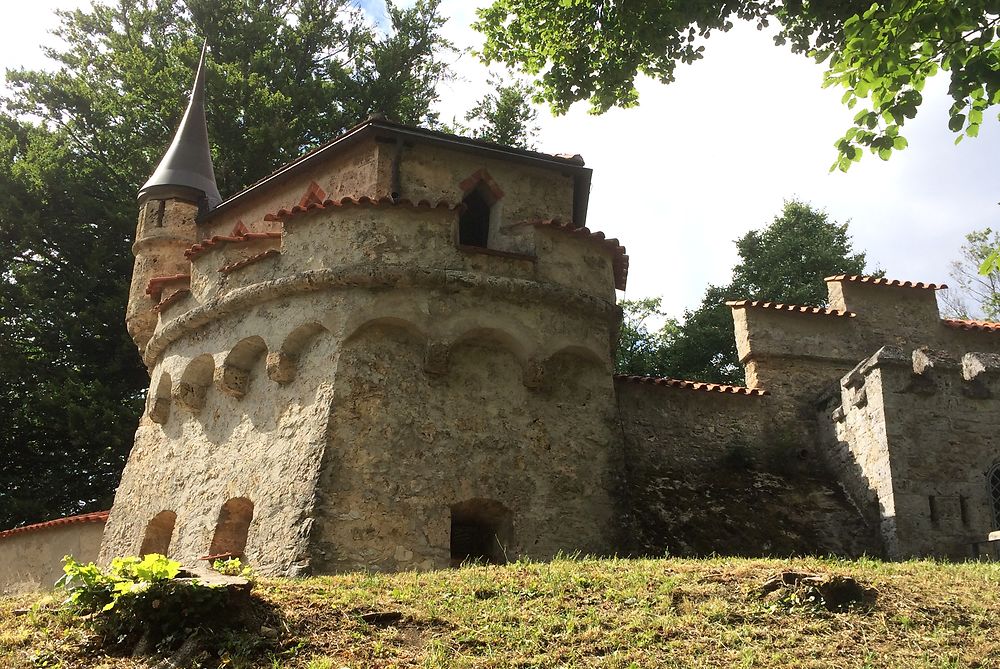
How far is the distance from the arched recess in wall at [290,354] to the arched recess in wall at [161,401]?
2.52 m

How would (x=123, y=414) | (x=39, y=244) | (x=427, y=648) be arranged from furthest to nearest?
(x=39, y=244) → (x=123, y=414) → (x=427, y=648)

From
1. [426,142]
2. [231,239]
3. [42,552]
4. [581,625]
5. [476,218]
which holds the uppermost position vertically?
[426,142]

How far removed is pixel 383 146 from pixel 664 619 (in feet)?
27.7

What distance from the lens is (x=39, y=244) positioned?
21.8 metres

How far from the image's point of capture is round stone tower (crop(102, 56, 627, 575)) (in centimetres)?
1064

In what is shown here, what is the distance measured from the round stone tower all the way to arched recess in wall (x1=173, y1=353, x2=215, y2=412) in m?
0.04

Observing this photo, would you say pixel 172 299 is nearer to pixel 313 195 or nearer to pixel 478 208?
pixel 313 195

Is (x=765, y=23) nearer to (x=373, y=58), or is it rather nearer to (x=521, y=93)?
(x=521, y=93)

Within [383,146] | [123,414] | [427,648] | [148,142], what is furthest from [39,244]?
[427,648]

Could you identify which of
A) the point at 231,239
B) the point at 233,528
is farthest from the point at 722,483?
the point at 231,239

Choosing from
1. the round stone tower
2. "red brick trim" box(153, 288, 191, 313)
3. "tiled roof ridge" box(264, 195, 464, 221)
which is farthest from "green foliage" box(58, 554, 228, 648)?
"red brick trim" box(153, 288, 191, 313)

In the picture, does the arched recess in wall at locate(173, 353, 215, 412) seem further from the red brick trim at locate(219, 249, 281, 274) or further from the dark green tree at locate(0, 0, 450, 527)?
the dark green tree at locate(0, 0, 450, 527)

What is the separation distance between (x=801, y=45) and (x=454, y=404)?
728cm

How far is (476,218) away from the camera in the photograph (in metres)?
13.9
